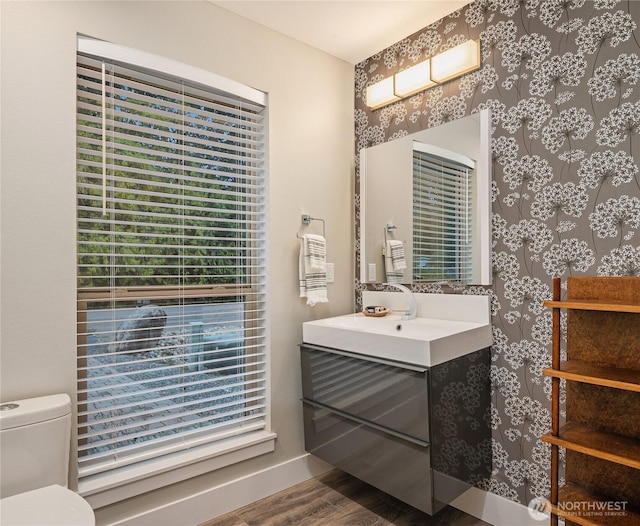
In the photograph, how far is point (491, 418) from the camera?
202 cm

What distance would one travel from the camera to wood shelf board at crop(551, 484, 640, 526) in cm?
143

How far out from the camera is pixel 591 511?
1.48m

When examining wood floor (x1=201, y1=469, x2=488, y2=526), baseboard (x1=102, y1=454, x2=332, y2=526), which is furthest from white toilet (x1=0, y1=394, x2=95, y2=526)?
wood floor (x1=201, y1=469, x2=488, y2=526)

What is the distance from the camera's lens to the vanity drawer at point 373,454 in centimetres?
175

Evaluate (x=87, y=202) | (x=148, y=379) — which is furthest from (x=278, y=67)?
(x=148, y=379)

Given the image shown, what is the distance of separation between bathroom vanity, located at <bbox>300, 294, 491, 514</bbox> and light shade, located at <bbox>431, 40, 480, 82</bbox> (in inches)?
46.1

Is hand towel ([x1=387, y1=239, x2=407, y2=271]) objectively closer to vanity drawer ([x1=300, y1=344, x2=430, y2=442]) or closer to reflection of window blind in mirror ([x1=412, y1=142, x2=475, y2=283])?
reflection of window blind in mirror ([x1=412, y1=142, x2=475, y2=283])

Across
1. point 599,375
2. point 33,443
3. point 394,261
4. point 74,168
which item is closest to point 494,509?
point 599,375

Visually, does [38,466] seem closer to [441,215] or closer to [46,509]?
[46,509]

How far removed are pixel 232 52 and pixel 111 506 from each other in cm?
222

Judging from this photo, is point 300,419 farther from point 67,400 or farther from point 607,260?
point 607,260

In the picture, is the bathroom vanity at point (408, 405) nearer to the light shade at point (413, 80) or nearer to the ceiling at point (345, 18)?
the light shade at point (413, 80)

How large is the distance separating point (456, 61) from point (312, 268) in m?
1.32

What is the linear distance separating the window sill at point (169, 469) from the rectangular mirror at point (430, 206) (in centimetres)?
116
